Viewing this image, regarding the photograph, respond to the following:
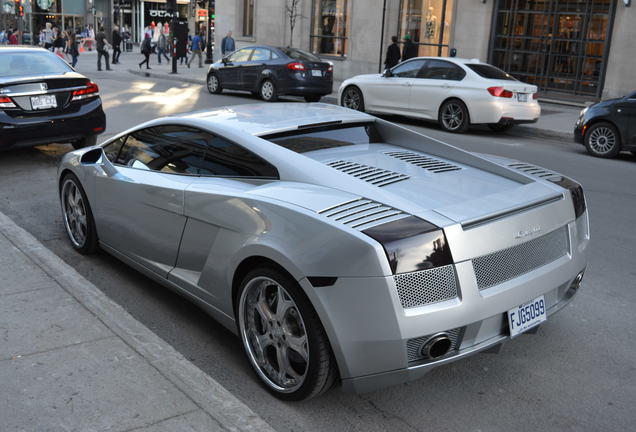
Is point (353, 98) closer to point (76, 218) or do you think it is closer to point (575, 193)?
point (76, 218)

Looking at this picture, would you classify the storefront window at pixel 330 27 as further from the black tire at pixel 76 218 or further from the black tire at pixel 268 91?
the black tire at pixel 76 218

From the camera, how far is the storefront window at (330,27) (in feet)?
89.8

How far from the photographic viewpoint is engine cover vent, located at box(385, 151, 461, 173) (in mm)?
4332

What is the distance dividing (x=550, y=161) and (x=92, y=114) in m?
7.16

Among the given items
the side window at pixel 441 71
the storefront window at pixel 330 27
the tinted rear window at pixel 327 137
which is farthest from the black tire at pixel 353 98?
the tinted rear window at pixel 327 137

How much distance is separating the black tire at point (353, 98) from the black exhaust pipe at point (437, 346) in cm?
1376

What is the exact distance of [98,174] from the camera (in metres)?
5.37

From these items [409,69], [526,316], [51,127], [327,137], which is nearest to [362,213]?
[526,316]

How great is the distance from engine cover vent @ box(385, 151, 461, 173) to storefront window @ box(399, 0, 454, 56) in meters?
20.3

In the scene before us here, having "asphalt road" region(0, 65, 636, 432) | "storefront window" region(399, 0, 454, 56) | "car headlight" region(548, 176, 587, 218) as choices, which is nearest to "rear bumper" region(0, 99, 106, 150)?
"asphalt road" region(0, 65, 636, 432)

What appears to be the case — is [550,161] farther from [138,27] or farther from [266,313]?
[138,27]

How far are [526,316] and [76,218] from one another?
3914 millimetres

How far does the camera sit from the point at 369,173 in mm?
4020

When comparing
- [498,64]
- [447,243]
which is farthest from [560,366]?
[498,64]
